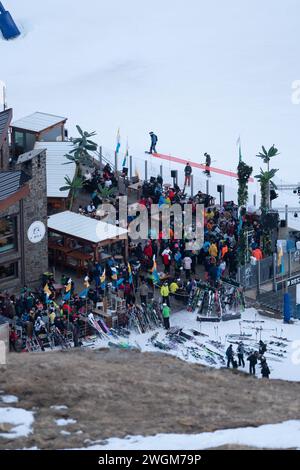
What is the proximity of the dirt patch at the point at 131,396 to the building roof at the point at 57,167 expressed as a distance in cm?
1314

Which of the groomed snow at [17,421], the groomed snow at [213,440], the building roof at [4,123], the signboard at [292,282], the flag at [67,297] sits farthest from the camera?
the building roof at [4,123]

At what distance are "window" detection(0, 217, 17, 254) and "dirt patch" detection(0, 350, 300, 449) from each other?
299 inches

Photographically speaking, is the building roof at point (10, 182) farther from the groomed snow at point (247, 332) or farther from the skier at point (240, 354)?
the skier at point (240, 354)

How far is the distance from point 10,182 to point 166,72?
29503 millimetres

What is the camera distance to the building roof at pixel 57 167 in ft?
132

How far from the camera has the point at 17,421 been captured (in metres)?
21.6

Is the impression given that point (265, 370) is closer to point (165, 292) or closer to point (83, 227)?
point (165, 292)

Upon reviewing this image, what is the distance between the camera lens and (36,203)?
35.5 m

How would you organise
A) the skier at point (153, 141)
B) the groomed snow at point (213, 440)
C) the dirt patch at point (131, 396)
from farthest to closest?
1. the skier at point (153, 141)
2. the dirt patch at point (131, 396)
3. the groomed snow at point (213, 440)

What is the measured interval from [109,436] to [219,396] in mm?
4341

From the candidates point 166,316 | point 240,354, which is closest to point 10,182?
point 166,316

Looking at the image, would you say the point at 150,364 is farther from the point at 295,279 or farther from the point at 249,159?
the point at 249,159

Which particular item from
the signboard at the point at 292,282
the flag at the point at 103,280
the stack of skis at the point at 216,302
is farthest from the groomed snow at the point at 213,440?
the signboard at the point at 292,282

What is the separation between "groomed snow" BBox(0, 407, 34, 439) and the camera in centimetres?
2081
